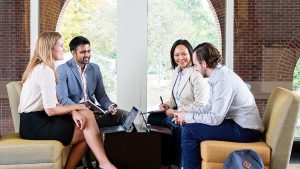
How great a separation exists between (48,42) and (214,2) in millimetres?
2118

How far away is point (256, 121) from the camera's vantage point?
332 centimetres

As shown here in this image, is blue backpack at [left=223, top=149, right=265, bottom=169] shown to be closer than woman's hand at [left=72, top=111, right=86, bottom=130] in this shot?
Yes

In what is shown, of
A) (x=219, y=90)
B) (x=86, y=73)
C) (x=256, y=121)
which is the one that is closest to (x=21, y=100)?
(x=86, y=73)

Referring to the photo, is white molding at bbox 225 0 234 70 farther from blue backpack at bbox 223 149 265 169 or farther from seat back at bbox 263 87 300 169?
blue backpack at bbox 223 149 265 169

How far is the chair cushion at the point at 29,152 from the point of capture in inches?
126

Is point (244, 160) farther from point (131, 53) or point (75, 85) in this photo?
point (131, 53)

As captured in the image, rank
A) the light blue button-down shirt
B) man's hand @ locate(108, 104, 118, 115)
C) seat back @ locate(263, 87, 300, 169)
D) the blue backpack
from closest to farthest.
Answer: the blue backpack, seat back @ locate(263, 87, 300, 169), the light blue button-down shirt, man's hand @ locate(108, 104, 118, 115)

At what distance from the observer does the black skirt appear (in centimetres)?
339

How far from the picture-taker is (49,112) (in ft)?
11.1

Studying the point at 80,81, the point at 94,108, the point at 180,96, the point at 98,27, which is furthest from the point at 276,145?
the point at 98,27

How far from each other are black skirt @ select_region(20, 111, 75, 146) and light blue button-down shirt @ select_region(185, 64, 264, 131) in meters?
1.04

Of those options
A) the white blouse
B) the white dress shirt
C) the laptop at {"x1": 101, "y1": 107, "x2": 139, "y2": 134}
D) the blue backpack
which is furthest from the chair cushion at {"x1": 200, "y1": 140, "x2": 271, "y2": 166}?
the white dress shirt

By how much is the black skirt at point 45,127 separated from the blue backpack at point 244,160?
137 centimetres

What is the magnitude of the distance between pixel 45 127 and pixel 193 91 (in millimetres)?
1411
